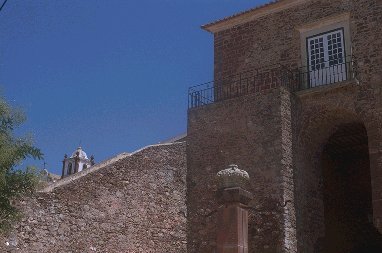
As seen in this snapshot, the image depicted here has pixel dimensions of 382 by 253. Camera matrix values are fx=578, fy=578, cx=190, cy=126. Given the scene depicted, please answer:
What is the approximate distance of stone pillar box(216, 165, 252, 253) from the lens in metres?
9.84

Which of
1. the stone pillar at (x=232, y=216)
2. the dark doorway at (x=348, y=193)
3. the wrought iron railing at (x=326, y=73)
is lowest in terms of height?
the stone pillar at (x=232, y=216)

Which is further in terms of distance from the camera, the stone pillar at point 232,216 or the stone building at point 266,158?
the stone building at point 266,158

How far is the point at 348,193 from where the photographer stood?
1975 cm

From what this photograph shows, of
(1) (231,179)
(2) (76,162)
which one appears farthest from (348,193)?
(2) (76,162)

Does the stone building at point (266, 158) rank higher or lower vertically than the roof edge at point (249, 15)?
lower

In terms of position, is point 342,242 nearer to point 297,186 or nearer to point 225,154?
point 297,186

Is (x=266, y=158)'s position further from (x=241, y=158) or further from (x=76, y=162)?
(x=76, y=162)

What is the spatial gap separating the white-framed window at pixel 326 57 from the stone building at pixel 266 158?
0.11 ft

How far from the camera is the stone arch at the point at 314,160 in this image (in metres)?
16.0

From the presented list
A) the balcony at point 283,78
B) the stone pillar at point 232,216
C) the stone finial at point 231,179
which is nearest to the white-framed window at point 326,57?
the balcony at point 283,78

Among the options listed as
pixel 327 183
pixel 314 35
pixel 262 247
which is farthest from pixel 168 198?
pixel 314 35

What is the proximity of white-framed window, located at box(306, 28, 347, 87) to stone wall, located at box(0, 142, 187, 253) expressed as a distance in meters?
4.75

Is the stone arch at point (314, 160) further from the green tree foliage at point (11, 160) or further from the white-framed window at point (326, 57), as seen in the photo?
the green tree foliage at point (11, 160)

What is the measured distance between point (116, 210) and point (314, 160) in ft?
20.2
